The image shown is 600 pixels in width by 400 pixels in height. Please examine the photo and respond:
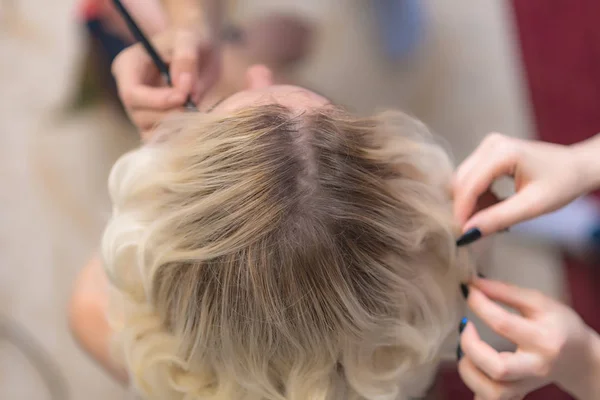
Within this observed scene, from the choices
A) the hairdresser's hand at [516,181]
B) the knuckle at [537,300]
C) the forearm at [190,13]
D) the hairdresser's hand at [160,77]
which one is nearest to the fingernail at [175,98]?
the hairdresser's hand at [160,77]

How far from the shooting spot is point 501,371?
480 millimetres

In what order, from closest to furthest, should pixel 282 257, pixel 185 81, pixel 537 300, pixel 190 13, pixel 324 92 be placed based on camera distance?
pixel 282 257, pixel 537 300, pixel 185 81, pixel 190 13, pixel 324 92

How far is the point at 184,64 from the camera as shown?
2.07 feet

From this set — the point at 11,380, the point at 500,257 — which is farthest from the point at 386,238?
the point at 11,380

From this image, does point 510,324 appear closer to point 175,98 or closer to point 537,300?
point 537,300

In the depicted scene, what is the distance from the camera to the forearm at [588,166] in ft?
1.81

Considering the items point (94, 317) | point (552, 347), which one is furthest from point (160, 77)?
point (552, 347)

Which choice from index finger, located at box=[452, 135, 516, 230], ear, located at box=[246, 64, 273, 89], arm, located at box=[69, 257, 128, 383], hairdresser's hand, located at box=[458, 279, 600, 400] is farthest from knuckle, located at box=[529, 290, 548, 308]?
arm, located at box=[69, 257, 128, 383]

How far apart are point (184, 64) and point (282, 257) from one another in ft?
1.08

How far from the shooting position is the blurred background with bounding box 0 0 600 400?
38.4 inches

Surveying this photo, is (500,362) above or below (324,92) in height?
below

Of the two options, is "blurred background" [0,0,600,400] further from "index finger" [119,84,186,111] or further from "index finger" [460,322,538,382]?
"index finger" [460,322,538,382]

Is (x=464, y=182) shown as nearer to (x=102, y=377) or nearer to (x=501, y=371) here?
(x=501, y=371)

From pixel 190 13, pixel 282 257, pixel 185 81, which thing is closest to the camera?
pixel 282 257
